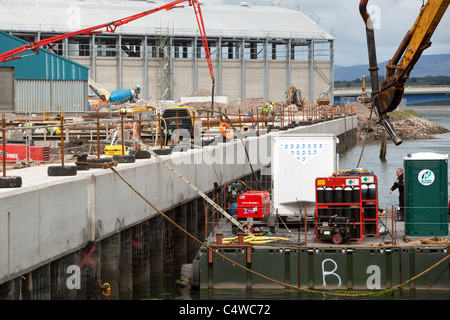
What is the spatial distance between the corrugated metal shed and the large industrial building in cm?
3119

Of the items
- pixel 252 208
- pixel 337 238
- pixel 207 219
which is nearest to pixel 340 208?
pixel 337 238

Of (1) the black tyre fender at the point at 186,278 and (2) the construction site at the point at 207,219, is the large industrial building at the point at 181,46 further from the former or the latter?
(1) the black tyre fender at the point at 186,278

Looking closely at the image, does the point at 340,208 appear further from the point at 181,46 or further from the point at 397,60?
the point at 181,46

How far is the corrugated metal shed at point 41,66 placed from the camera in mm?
62750

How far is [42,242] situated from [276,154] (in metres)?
9.91

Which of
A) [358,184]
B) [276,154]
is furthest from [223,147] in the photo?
[358,184]

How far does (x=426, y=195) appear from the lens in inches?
867

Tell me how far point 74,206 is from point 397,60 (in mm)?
15571

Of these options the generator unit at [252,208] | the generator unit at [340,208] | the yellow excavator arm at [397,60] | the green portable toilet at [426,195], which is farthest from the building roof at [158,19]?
the generator unit at [340,208]

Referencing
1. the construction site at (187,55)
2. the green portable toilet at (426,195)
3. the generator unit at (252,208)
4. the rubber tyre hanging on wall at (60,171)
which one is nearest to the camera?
the rubber tyre hanging on wall at (60,171)

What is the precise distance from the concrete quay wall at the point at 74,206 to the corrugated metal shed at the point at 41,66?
3797 centimetres


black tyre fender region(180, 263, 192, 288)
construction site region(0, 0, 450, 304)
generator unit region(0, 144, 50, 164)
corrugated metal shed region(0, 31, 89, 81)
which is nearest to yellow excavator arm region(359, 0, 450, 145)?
construction site region(0, 0, 450, 304)

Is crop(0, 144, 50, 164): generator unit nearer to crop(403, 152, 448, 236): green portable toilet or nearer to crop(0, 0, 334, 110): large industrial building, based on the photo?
crop(403, 152, 448, 236): green portable toilet

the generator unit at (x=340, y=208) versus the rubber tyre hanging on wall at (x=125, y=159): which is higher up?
the rubber tyre hanging on wall at (x=125, y=159)
